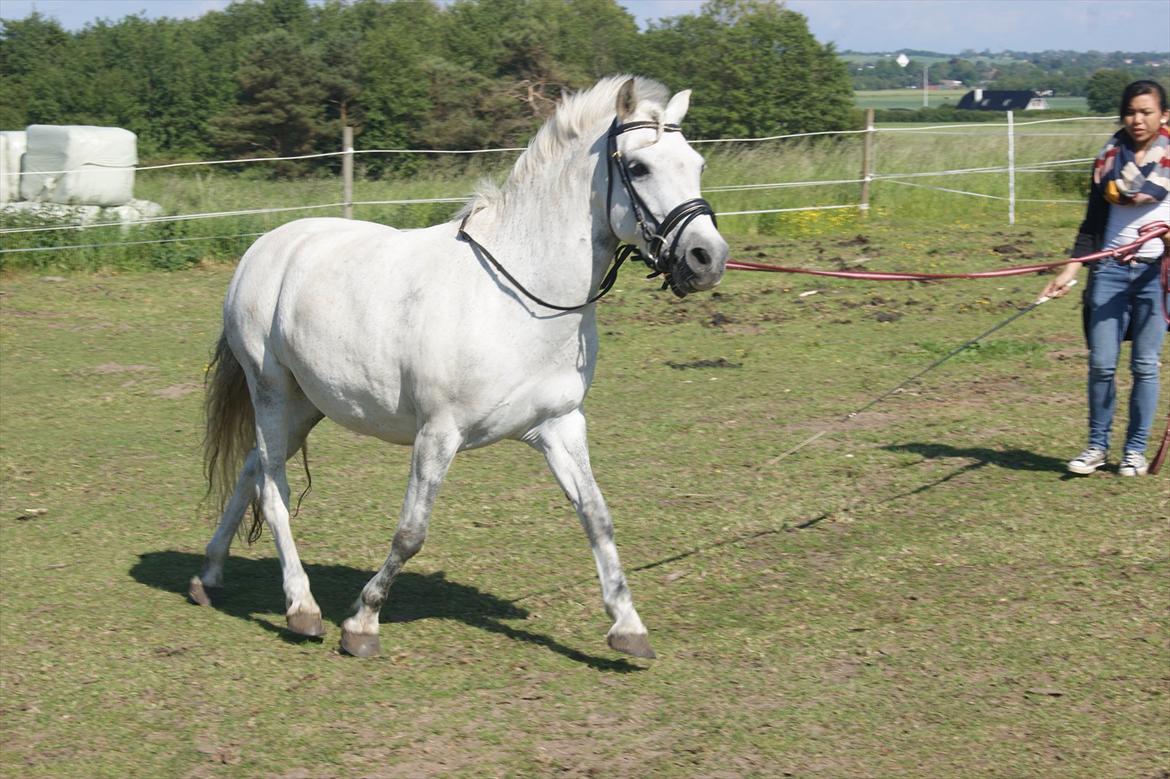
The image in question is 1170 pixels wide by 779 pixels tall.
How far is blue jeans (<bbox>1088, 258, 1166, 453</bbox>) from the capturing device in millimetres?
6492

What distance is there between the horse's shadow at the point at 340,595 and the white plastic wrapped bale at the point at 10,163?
39.4ft

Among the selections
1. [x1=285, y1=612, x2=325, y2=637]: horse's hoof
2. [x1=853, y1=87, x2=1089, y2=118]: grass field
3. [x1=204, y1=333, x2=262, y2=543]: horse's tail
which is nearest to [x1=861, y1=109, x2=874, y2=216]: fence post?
[x1=204, y1=333, x2=262, y2=543]: horse's tail

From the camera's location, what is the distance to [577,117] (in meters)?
4.41

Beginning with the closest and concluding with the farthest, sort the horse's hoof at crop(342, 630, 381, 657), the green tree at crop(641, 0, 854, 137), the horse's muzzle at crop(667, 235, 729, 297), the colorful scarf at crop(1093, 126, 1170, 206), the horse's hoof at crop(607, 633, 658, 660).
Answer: the horse's muzzle at crop(667, 235, 729, 297), the horse's hoof at crop(607, 633, 658, 660), the horse's hoof at crop(342, 630, 381, 657), the colorful scarf at crop(1093, 126, 1170, 206), the green tree at crop(641, 0, 854, 137)

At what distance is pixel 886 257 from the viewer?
14258 millimetres

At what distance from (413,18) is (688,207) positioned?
160ft

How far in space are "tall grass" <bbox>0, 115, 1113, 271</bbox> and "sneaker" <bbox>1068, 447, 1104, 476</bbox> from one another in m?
8.08

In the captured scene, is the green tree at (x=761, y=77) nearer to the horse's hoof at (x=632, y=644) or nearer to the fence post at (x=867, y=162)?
the fence post at (x=867, y=162)

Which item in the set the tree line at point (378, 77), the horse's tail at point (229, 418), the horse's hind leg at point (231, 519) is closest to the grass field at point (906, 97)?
the tree line at point (378, 77)

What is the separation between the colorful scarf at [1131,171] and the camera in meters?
6.20

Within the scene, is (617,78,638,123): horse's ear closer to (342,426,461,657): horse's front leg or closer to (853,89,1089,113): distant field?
(342,426,461,657): horse's front leg

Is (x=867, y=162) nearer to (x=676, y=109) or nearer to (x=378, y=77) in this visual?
(x=676, y=109)

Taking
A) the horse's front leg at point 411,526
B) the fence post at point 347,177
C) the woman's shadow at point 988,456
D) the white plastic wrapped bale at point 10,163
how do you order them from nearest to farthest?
1. the horse's front leg at point 411,526
2. the woman's shadow at point 988,456
3. the fence post at point 347,177
4. the white plastic wrapped bale at point 10,163

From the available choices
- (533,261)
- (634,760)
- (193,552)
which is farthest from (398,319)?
(193,552)
